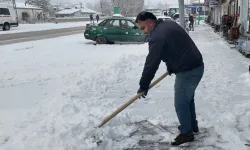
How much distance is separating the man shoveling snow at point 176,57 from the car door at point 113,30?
12.4 meters

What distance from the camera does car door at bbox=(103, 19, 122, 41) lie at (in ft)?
51.7

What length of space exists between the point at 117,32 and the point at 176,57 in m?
12.5

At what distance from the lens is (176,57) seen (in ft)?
11.2

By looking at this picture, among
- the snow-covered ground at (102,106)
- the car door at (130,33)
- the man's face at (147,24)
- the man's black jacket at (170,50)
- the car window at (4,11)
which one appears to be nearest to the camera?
the man's black jacket at (170,50)

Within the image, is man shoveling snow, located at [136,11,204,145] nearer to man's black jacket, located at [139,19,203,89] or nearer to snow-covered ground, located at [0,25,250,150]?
man's black jacket, located at [139,19,203,89]

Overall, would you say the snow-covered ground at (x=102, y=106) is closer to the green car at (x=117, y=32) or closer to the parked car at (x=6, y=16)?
the green car at (x=117, y=32)

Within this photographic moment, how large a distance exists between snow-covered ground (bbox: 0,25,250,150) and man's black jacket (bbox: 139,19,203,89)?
3.40 ft

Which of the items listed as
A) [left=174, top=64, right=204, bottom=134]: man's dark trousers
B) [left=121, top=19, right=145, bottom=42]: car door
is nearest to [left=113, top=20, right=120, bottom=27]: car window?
[left=121, top=19, right=145, bottom=42]: car door

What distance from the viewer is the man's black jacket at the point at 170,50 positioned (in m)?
3.26

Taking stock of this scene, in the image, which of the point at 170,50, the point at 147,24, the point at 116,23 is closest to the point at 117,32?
the point at 116,23

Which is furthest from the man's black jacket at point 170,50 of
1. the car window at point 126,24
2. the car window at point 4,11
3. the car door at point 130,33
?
the car window at point 4,11

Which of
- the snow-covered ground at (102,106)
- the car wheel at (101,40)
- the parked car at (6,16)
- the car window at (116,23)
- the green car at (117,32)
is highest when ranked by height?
the parked car at (6,16)

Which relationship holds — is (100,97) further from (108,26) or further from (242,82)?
(108,26)

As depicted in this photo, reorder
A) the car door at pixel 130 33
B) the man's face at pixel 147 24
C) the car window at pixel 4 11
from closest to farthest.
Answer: the man's face at pixel 147 24 → the car door at pixel 130 33 → the car window at pixel 4 11
